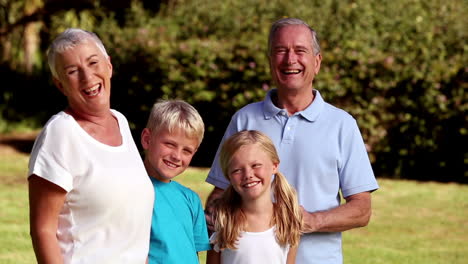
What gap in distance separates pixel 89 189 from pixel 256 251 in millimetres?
1059

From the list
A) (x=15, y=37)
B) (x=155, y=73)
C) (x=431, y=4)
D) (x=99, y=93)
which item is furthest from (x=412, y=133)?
(x=15, y=37)

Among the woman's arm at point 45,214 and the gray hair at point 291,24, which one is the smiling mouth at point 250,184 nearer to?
the gray hair at point 291,24

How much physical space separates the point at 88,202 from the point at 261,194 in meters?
1.06

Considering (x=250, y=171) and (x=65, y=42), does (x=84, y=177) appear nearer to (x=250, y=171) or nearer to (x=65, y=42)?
(x=65, y=42)

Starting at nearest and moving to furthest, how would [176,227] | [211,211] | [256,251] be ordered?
[176,227]
[256,251]
[211,211]

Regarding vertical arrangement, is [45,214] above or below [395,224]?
above

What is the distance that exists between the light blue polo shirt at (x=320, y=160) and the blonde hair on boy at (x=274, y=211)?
0.10 metres

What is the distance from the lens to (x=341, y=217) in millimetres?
3447

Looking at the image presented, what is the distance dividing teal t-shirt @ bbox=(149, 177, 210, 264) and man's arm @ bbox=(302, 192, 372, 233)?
1.46ft

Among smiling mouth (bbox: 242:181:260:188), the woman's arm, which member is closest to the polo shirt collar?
smiling mouth (bbox: 242:181:260:188)

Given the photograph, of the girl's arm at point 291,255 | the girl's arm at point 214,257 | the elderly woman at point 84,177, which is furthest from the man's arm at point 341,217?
the elderly woman at point 84,177

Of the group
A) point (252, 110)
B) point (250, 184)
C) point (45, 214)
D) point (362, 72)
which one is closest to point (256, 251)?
point (250, 184)

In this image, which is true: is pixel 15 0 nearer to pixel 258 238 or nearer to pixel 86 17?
pixel 86 17

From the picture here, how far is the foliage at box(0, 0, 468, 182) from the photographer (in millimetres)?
10930
